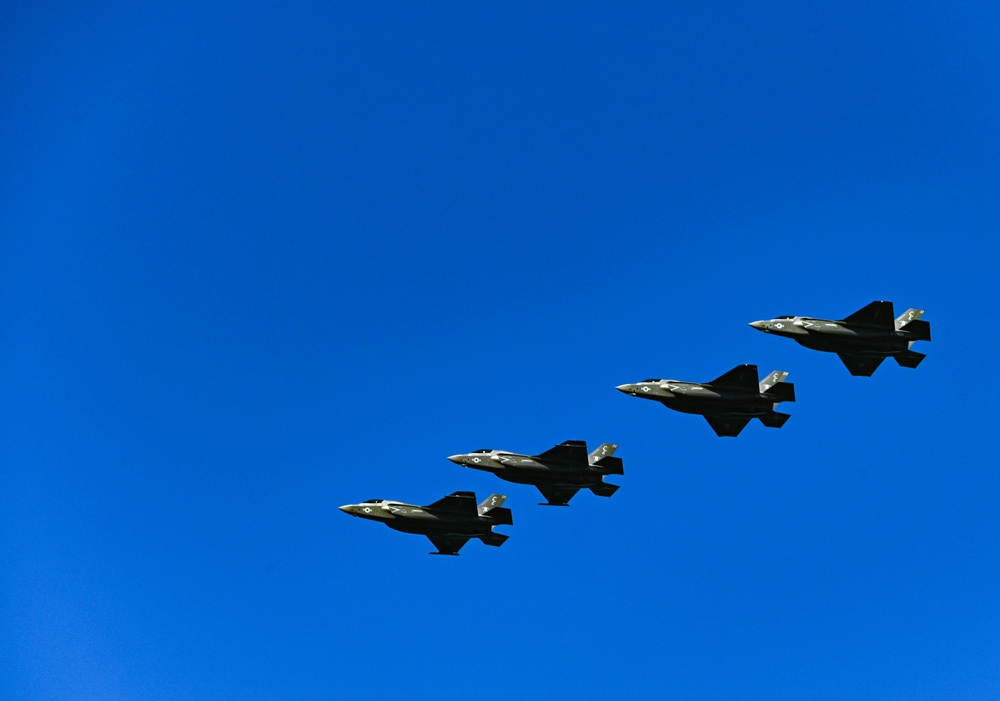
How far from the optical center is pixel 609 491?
113625mm

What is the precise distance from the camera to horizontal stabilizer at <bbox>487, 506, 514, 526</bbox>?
11894 cm

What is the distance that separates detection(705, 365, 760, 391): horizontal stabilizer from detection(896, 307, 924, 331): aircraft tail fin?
12.9 metres

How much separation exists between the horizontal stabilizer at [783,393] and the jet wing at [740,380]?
2.79m

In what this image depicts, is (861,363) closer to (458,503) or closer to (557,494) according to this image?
(557,494)

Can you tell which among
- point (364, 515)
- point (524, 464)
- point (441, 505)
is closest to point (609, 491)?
point (524, 464)

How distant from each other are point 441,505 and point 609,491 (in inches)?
652

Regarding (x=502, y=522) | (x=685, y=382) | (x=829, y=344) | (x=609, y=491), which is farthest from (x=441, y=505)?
(x=829, y=344)

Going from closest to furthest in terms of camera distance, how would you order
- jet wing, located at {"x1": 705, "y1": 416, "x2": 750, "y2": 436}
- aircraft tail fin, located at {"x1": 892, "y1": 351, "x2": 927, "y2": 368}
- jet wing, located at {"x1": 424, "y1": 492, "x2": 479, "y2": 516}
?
aircraft tail fin, located at {"x1": 892, "y1": 351, "x2": 927, "y2": 368}
jet wing, located at {"x1": 705, "y1": 416, "x2": 750, "y2": 436}
jet wing, located at {"x1": 424, "y1": 492, "x2": 479, "y2": 516}

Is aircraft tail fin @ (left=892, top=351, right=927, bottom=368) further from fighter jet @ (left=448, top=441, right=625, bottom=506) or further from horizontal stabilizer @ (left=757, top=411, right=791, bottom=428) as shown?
fighter jet @ (left=448, top=441, right=625, bottom=506)

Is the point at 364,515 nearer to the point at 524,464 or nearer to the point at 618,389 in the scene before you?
the point at 524,464

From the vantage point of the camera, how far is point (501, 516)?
391ft

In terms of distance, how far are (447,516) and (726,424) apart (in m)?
28.7

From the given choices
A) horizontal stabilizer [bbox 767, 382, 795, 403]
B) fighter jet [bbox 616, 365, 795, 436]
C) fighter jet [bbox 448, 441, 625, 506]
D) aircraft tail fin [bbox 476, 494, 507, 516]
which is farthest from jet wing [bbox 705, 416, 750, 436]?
aircraft tail fin [bbox 476, 494, 507, 516]

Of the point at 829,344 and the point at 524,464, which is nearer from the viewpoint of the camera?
the point at 829,344
